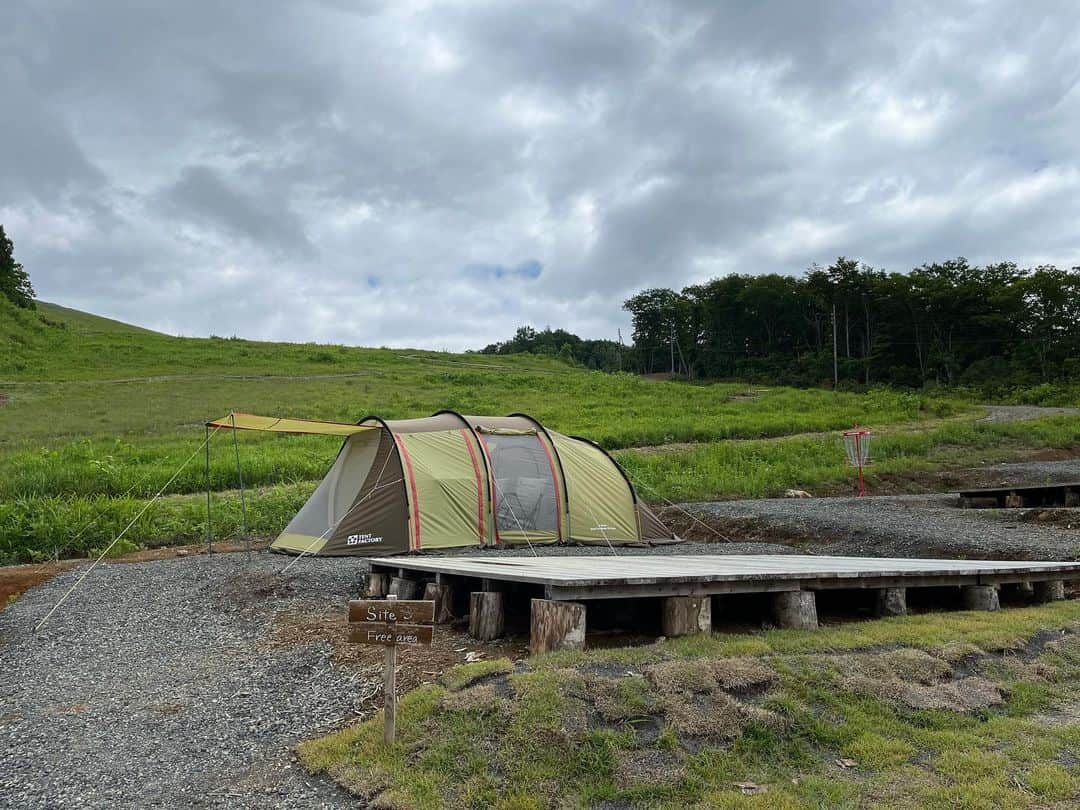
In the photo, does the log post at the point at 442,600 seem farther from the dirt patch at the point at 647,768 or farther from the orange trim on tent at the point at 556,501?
the orange trim on tent at the point at 556,501

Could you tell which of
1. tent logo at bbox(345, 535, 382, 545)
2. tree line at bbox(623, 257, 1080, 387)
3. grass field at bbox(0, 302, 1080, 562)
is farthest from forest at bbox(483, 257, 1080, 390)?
tent logo at bbox(345, 535, 382, 545)

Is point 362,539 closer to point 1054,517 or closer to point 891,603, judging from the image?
point 891,603

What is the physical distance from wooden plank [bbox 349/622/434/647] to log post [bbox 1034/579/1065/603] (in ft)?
24.9

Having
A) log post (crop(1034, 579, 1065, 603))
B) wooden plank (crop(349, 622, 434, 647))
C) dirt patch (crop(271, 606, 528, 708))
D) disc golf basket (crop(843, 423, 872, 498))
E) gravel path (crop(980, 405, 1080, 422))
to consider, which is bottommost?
dirt patch (crop(271, 606, 528, 708))

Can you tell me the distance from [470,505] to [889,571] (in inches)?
276

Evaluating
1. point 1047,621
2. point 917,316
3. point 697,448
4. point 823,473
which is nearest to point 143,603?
point 1047,621

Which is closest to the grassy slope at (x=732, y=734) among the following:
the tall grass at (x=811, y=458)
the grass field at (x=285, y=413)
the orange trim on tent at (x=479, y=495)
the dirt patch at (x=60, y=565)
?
the orange trim on tent at (x=479, y=495)

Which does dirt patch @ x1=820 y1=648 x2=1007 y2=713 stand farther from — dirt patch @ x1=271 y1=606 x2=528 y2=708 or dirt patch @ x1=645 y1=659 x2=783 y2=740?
dirt patch @ x1=271 y1=606 x2=528 y2=708

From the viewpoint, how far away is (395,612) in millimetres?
5207

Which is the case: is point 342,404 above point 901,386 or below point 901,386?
below

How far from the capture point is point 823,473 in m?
21.8

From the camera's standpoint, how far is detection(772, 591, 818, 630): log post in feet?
24.1

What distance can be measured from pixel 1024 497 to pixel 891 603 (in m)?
10.5

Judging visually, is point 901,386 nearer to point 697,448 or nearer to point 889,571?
point 697,448
